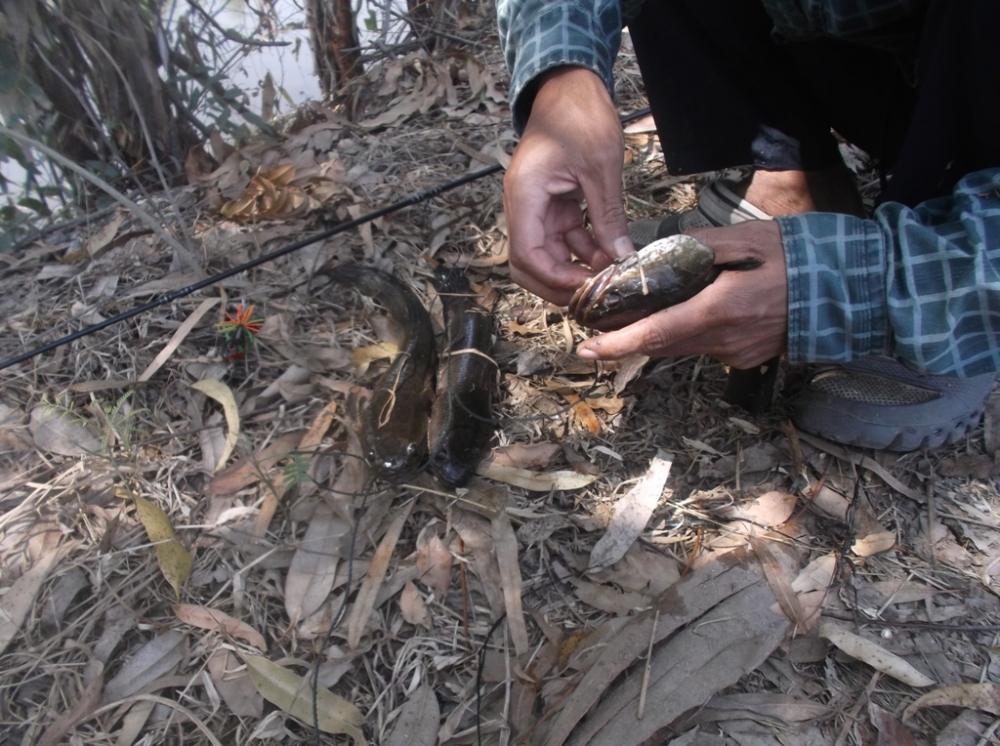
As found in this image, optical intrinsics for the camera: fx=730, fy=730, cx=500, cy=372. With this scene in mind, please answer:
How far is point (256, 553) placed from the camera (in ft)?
6.65

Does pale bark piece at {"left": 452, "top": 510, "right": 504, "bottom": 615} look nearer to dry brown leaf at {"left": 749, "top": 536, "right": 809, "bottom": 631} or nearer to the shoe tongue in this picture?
dry brown leaf at {"left": 749, "top": 536, "right": 809, "bottom": 631}

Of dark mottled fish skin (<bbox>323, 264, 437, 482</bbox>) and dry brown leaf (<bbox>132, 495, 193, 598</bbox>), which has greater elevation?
dark mottled fish skin (<bbox>323, 264, 437, 482</bbox>)

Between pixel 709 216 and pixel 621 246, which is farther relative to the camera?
pixel 709 216

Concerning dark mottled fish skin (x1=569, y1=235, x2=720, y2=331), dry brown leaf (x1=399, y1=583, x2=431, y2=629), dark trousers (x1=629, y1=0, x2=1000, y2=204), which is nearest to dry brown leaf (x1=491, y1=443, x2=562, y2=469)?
dry brown leaf (x1=399, y1=583, x2=431, y2=629)

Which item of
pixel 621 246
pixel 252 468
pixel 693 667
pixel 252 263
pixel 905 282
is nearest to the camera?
pixel 905 282

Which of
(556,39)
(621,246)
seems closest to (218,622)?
(621,246)

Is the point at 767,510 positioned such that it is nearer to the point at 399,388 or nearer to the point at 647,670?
the point at 647,670

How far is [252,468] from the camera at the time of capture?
7.30ft

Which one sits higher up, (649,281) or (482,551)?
(649,281)

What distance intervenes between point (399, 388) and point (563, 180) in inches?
37.2

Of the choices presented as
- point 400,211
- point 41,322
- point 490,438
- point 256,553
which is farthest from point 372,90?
point 256,553

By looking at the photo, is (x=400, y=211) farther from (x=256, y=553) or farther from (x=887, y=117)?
(x=887, y=117)

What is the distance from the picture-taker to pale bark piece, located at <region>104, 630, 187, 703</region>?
1.81 metres

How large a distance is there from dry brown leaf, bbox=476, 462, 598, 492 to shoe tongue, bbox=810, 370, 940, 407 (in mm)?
718
